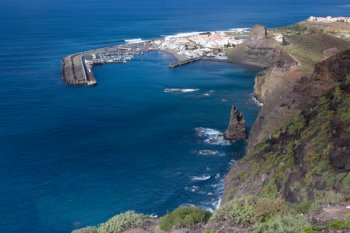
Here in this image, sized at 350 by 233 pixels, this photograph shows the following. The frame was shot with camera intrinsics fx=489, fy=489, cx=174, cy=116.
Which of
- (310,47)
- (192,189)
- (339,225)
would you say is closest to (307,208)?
(339,225)

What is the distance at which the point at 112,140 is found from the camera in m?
70.6

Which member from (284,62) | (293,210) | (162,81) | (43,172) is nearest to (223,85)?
(162,81)

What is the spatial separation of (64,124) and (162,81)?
115ft

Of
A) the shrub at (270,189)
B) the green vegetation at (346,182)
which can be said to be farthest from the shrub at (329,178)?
the shrub at (270,189)

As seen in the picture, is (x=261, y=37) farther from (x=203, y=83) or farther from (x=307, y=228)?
(x=307, y=228)

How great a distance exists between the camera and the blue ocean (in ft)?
168

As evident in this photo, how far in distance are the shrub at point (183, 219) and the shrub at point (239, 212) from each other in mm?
1418

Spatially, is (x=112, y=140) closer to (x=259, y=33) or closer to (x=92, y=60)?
(x=92, y=60)

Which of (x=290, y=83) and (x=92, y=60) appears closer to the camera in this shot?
(x=290, y=83)

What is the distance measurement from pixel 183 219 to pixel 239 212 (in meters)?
3.00

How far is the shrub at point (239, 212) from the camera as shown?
2080cm

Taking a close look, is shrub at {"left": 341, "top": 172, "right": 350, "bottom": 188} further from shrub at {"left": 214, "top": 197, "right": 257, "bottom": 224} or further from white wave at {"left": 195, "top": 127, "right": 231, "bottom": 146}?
white wave at {"left": 195, "top": 127, "right": 231, "bottom": 146}

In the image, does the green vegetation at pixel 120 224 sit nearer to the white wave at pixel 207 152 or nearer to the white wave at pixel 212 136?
the white wave at pixel 207 152

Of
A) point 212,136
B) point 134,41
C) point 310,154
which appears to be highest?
point 134,41
